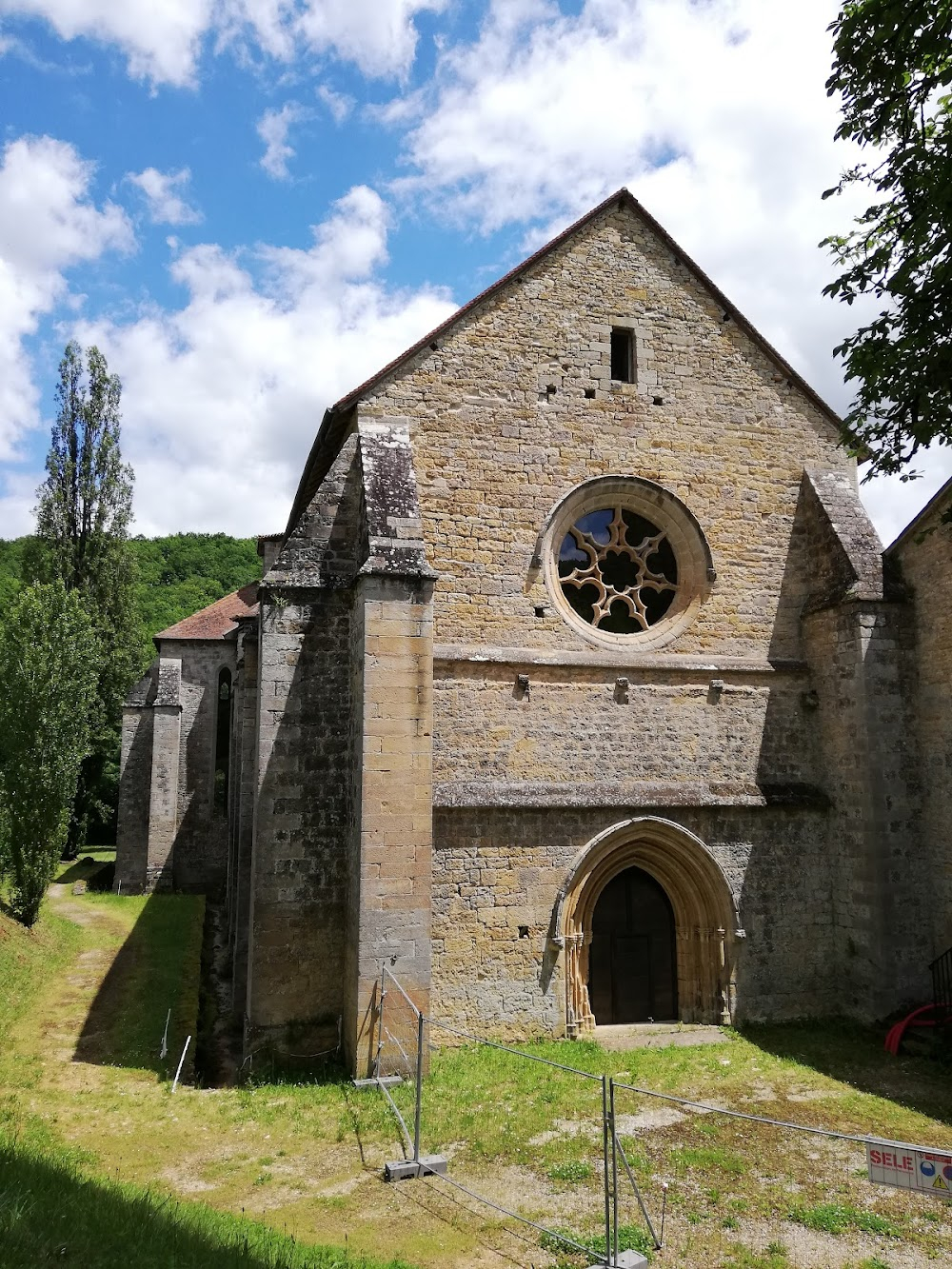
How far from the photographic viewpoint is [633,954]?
36.8 ft

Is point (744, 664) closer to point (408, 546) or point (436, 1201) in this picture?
point (408, 546)

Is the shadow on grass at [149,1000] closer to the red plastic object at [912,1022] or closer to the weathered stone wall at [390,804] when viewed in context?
the weathered stone wall at [390,804]

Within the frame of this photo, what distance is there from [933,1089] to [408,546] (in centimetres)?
827

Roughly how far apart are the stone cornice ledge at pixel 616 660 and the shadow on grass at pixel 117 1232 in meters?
6.25

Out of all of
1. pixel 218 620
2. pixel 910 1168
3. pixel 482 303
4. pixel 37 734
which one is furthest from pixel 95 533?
pixel 910 1168

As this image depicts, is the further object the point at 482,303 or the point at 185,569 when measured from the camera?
the point at 185,569

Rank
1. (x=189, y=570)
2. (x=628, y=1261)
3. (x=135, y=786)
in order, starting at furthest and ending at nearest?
(x=189, y=570) → (x=135, y=786) → (x=628, y=1261)

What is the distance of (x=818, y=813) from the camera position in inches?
455

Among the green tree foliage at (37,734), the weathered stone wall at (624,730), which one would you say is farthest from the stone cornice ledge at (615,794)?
the green tree foliage at (37,734)

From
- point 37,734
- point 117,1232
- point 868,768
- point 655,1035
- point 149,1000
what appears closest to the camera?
point 117,1232

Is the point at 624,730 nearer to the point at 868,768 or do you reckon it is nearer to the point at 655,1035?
the point at 868,768

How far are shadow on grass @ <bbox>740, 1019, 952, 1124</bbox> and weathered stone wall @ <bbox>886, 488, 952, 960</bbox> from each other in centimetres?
150

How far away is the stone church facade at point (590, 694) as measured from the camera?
31.4 ft

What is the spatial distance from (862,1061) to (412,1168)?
233 inches
